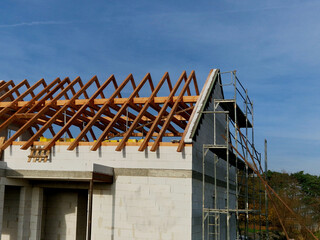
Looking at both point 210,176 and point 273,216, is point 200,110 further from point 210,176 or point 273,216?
point 273,216

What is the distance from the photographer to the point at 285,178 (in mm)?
51906

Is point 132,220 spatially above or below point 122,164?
below

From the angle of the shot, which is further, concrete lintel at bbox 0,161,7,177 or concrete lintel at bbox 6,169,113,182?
concrete lintel at bbox 0,161,7,177

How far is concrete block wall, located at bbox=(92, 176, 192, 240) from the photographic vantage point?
563 inches

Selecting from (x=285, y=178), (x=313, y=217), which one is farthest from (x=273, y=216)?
(x=285, y=178)

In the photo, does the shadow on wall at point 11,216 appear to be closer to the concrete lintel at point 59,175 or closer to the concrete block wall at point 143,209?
the concrete lintel at point 59,175

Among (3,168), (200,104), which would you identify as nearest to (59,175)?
(3,168)

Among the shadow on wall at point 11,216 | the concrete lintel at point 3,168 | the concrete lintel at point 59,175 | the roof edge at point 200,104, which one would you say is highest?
the roof edge at point 200,104

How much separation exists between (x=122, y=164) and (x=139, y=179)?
39.8 inches

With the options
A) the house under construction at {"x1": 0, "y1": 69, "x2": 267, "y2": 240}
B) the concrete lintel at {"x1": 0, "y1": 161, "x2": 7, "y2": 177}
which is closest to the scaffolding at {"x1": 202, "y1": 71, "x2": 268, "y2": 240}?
the house under construction at {"x1": 0, "y1": 69, "x2": 267, "y2": 240}

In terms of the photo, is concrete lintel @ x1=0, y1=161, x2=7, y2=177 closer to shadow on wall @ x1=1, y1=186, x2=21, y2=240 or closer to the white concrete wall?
the white concrete wall

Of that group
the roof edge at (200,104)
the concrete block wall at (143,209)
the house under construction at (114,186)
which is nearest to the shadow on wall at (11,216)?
the house under construction at (114,186)

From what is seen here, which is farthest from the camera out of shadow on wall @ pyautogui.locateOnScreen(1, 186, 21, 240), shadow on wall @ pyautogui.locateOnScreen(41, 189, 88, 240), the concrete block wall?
shadow on wall @ pyautogui.locateOnScreen(41, 189, 88, 240)

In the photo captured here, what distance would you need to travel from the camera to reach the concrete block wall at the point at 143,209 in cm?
1429
